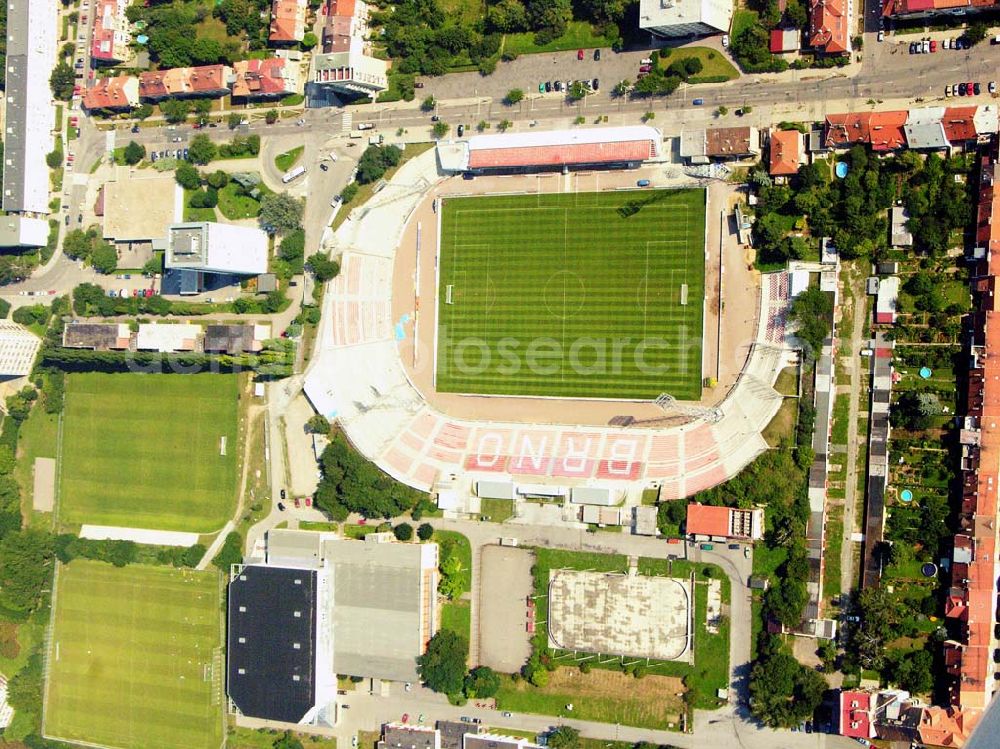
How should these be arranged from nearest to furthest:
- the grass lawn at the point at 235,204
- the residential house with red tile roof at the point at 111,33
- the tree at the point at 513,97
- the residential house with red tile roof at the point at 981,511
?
the residential house with red tile roof at the point at 981,511 → the tree at the point at 513,97 → the grass lawn at the point at 235,204 → the residential house with red tile roof at the point at 111,33

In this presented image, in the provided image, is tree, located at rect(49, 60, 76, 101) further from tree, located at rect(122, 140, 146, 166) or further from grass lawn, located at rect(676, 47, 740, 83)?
grass lawn, located at rect(676, 47, 740, 83)

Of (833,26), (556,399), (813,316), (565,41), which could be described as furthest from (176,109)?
(813,316)

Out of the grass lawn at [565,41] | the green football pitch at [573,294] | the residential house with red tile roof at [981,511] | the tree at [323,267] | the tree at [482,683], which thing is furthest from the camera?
the tree at [323,267]

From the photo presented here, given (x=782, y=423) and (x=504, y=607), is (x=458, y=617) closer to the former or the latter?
(x=504, y=607)

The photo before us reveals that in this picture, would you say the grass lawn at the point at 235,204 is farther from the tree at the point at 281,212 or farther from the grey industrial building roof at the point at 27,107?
the grey industrial building roof at the point at 27,107

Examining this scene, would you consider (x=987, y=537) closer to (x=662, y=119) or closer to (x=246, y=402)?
(x=662, y=119)

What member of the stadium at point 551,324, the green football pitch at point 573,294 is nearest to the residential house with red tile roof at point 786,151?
the stadium at point 551,324

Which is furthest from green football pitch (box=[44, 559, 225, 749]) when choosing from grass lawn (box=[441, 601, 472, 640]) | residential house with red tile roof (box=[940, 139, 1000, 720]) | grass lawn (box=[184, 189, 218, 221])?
residential house with red tile roof (box=[940, 139, 1000, 720])
